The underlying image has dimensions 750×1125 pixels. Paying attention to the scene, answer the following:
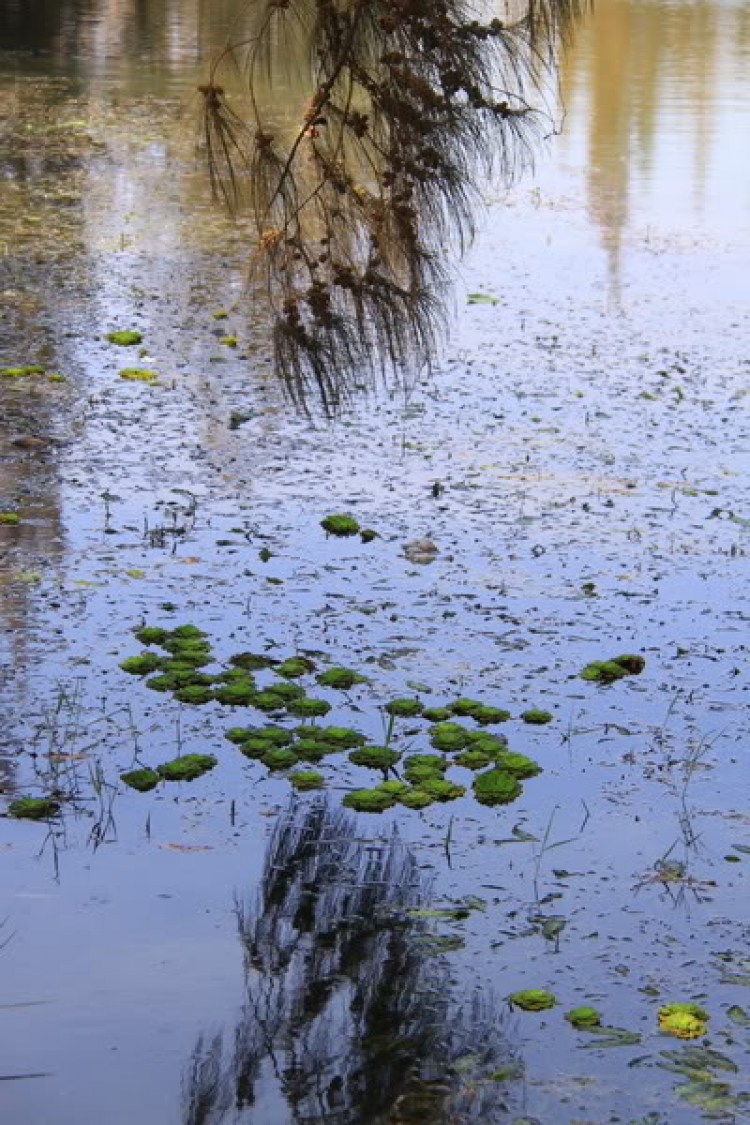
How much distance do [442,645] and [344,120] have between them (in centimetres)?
128

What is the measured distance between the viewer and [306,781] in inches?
141

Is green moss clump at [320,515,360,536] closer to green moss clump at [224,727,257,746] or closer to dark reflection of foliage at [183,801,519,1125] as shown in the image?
green moss clump at [224,727,257,746]

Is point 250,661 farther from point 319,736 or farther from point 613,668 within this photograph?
point 613,668

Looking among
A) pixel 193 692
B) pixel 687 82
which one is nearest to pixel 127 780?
pixel 193 692

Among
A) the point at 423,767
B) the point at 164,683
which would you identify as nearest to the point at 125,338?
the point at 164,683

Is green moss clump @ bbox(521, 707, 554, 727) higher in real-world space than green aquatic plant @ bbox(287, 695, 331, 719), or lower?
lower

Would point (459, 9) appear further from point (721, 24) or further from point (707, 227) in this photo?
point (721, 24)

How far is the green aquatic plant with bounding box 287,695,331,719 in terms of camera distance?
3867mm

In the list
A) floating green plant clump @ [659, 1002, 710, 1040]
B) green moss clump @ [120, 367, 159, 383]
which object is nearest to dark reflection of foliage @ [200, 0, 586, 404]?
floating green plant clump @ [659, 1002, 710, 1040]

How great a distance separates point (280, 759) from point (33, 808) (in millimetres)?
512

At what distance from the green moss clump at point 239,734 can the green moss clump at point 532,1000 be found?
1031mm

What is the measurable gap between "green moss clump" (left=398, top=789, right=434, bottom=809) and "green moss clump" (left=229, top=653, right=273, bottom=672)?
0.65m

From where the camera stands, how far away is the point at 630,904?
3.20m

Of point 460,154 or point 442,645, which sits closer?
point 460,154
